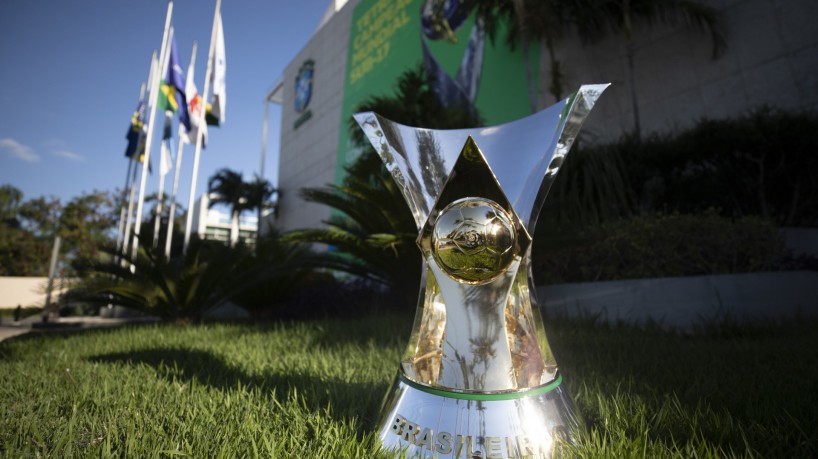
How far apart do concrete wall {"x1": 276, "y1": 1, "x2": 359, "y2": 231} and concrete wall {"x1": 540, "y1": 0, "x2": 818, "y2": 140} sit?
11557 millimetres

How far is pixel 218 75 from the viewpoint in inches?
404

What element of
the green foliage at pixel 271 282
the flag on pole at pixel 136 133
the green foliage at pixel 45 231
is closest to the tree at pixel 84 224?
the green foliage at pixel 45 231

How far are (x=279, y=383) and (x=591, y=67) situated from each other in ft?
31.8

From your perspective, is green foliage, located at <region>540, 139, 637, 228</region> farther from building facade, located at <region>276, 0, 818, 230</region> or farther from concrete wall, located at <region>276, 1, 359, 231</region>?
concrete wall, located at <region>276, 1, 359, 231</region>

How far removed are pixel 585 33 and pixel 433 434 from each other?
32.4 ft

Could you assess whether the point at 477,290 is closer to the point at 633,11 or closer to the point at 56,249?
the point at 633,11

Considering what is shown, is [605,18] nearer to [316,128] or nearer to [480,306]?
[480,306]

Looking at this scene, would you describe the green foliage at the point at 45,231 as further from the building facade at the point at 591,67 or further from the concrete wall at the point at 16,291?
the building facade at the point at 591,67

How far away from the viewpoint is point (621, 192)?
5.77 m

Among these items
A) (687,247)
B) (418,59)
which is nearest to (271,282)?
(687,247)

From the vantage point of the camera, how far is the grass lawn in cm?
107

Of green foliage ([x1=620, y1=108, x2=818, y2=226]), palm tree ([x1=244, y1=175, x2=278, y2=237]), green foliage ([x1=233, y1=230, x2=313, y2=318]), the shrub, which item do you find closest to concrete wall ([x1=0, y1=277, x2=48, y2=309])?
palm tree ([x1=244, y1=175, x2=278, y2=237])

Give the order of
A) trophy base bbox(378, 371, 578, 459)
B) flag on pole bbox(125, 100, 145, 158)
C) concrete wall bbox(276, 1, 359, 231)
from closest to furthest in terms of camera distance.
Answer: trophy base bbox(378, 371, 578, 459)
flag on pole bbox(125, 100, 145, 158)
concrete wall bbox(276, 1, 359, 231)

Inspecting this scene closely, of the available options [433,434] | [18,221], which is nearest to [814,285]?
[433,434]
